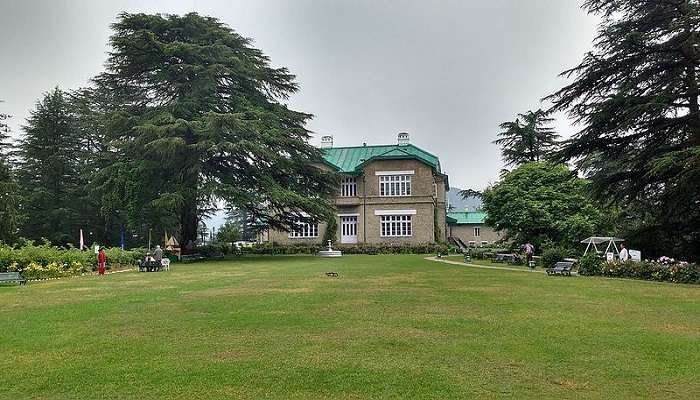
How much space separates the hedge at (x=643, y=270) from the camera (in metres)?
18.5

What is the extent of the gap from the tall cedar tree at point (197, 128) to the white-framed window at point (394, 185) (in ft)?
38.7

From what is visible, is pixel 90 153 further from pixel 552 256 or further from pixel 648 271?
pixel 648 271

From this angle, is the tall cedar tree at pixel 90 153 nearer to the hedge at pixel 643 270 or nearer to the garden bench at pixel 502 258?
the garden bench at pixel 502 258

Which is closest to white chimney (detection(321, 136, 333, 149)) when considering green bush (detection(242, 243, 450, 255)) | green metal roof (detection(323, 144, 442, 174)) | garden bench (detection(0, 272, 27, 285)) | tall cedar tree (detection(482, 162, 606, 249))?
green metal roof (detection(323, 144, 442, 174))

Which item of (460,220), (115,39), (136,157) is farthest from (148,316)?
(460,220)

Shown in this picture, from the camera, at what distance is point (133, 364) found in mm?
7074

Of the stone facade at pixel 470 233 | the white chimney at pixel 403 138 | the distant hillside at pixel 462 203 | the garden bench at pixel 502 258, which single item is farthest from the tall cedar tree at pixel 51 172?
the distant hillside at pixel 462 203

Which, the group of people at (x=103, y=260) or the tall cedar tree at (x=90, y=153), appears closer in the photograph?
the group of people at (x=103, y=260)

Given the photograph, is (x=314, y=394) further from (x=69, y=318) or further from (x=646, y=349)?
(x=69, y=318)

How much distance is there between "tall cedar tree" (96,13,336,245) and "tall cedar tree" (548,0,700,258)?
17372 mm

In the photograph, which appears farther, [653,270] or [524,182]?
[524,182]

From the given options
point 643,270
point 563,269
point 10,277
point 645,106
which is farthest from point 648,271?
point 10,277

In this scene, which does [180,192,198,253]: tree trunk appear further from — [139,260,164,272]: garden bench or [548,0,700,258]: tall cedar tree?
[548,0,700,258]: tall cedar tree

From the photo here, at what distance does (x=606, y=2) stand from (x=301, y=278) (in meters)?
17.6
